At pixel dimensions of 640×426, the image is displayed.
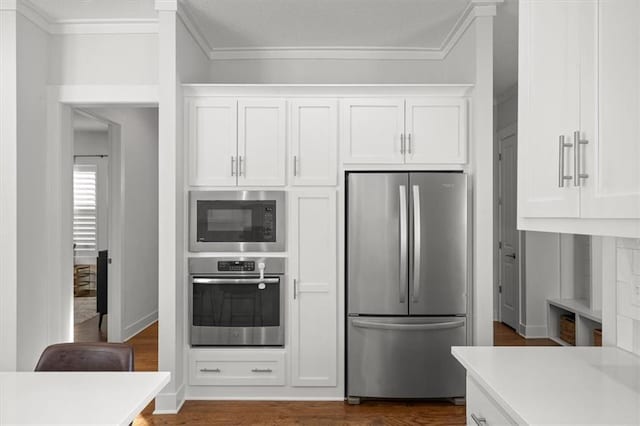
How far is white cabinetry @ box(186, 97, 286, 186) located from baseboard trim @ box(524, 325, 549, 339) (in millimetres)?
3283

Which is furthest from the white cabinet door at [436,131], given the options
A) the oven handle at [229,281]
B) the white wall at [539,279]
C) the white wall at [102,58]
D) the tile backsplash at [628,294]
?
the white wall at [539,279]

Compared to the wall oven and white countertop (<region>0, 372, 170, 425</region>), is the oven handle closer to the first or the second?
the wall oven

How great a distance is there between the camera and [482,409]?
1.60m

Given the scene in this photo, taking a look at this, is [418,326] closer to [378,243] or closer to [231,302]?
[378,243]

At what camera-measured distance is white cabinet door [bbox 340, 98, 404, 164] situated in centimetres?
345

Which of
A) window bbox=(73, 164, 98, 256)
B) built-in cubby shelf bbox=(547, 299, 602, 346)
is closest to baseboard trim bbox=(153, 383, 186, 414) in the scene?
built-in cubby shelf bbox=(547, 299, 602, 346)

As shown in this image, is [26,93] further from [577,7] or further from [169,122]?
[577,7]

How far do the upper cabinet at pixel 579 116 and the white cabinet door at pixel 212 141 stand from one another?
2.19m

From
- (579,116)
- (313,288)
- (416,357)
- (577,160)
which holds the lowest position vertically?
(416,357)

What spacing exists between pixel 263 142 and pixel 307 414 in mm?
1897

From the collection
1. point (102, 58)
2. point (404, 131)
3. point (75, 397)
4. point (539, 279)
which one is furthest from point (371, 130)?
point (539, 279)

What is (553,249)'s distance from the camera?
203 inches

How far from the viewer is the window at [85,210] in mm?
7195

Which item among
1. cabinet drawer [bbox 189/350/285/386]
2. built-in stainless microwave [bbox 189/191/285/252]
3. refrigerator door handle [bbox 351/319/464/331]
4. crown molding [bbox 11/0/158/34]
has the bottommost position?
cabinet drawer [bbox 189/350/285/386]
